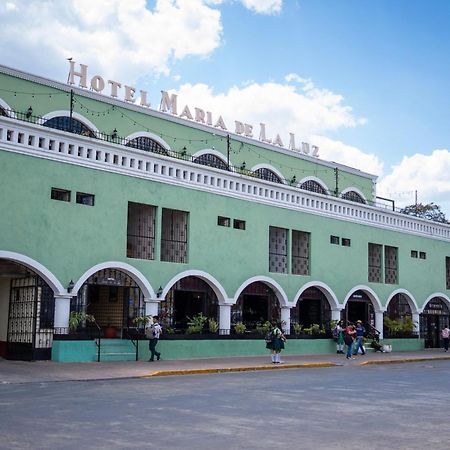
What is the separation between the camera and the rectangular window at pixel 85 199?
22939 millimetres

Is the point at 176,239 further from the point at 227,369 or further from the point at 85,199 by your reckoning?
the point at 227,369

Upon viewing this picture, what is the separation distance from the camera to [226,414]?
11.5m

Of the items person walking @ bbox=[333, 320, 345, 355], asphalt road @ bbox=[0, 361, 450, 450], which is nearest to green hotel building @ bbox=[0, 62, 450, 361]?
person walking @ bbox=[333, 320, 345, 355]

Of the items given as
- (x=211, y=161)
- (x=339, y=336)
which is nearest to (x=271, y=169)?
(x=211, y=161)

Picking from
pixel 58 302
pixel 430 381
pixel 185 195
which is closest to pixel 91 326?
pixel 58 302

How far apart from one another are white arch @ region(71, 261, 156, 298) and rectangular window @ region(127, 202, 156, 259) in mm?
1191

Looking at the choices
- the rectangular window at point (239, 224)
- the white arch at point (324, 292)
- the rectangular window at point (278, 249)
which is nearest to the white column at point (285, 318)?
the white arch at point (324, 292)

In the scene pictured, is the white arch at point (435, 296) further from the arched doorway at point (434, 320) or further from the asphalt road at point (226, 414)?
the asphalt road at point (226, 414)

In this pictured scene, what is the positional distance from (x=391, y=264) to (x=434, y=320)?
16.5 feet

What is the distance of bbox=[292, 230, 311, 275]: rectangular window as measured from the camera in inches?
1202

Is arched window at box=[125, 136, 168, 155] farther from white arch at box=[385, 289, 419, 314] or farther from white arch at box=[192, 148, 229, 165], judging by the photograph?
white arch at box=[385, 289, 419, 314]

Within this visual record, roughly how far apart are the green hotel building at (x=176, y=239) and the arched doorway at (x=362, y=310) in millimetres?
62

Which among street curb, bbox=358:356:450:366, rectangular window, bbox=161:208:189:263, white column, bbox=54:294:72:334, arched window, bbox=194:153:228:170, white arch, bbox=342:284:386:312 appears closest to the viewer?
white column, bbox=54:294:72:334

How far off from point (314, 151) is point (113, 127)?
12.6 m
